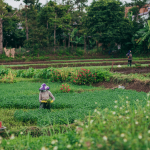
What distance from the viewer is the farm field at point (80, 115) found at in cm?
346

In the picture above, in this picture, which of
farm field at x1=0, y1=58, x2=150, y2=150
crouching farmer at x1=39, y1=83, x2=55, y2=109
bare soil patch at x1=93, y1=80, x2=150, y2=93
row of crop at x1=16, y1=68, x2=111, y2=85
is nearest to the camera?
farm field at x1=0, y1=58, x2=150, y2=150

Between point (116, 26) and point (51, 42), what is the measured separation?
11.4 m

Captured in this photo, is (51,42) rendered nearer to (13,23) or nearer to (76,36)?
(76,36)

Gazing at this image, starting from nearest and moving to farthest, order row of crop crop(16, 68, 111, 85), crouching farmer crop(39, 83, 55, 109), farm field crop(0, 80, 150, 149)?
farm field crop(0, 80, 150, 149) < crouching farmer crop(39, 83, 55, 109) < row of crop crop(16, 68, 111, 85)

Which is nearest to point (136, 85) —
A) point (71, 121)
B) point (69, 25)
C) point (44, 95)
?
point (44, 95)

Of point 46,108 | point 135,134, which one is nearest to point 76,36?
point 46,108

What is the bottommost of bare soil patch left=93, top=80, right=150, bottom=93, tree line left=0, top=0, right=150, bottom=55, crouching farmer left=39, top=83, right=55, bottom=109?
bare soil patch left=93, top=80, right=150, bottom=93

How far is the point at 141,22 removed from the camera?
127 feet

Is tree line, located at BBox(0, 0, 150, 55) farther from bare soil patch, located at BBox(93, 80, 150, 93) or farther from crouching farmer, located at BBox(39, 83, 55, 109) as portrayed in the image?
crouching farmer, located at BBox(39, 83, 55, 109)

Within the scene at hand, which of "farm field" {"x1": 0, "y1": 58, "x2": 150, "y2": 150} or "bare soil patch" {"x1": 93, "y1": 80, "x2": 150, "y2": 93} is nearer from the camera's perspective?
"farm field" {"x1": 0, "y1": 58, "x2": 150, "y2": 150}

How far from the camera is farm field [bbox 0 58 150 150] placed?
3459 mm

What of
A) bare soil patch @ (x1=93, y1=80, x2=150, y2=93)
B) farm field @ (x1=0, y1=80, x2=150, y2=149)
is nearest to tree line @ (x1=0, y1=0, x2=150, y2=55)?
bare soil patch @ (x1=93, y1=80, x2=150, y2=93)

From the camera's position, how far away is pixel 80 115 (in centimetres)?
673

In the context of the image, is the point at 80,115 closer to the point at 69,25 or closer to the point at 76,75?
the point at 76,75
